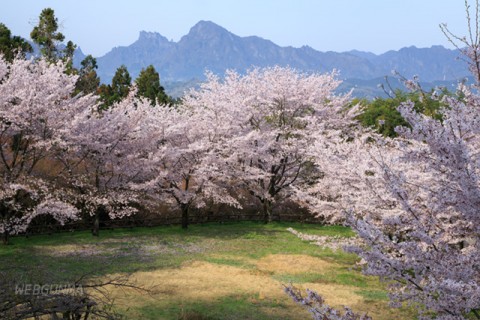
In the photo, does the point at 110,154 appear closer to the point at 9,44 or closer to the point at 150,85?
the point at 9,44

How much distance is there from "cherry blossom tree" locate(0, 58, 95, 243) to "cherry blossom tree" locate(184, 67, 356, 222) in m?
8.87

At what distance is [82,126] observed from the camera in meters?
20.3

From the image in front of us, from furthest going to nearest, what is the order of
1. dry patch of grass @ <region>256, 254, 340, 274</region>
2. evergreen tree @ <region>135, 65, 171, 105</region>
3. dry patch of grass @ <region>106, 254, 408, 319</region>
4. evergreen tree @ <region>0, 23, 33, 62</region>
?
evergreen tree @ <region>135, 65, 171, 105</region> → evergreen tree @ <region>0, 23, 33, 62</region> → dry patch of grass @ <region>256, 254, 340, 274</region> → dry patch of grass @ <region>106, 254, 408, 319</region>

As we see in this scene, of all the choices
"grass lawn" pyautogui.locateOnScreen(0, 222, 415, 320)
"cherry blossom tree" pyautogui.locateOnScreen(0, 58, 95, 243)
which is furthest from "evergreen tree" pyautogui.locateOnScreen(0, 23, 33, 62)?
"grass lawn" pyautogui.locateOnScreen(0, 222, 415, 320)

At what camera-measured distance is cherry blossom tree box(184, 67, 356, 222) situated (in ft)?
83.5

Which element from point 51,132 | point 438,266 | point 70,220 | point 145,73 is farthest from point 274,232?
point 145,73

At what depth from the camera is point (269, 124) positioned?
92.9 feet

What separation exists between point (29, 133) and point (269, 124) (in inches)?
579

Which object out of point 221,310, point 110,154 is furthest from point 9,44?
point 221,310

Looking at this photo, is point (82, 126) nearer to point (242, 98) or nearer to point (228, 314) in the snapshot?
point (242, 98)

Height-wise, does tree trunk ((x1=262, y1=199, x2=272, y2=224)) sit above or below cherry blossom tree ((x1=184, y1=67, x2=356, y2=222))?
below

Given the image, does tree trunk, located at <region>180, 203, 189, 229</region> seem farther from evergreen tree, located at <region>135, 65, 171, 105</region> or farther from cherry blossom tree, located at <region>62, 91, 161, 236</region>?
evergreen tree, located at <region>135, 65, 171, 105</region>

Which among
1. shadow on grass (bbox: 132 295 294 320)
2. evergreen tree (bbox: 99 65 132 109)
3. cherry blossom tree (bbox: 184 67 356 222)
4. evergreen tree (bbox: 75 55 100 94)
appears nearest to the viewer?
shadow on grass (bbox: 132 295 294 320)

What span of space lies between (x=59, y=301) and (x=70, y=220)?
19.2 metres
